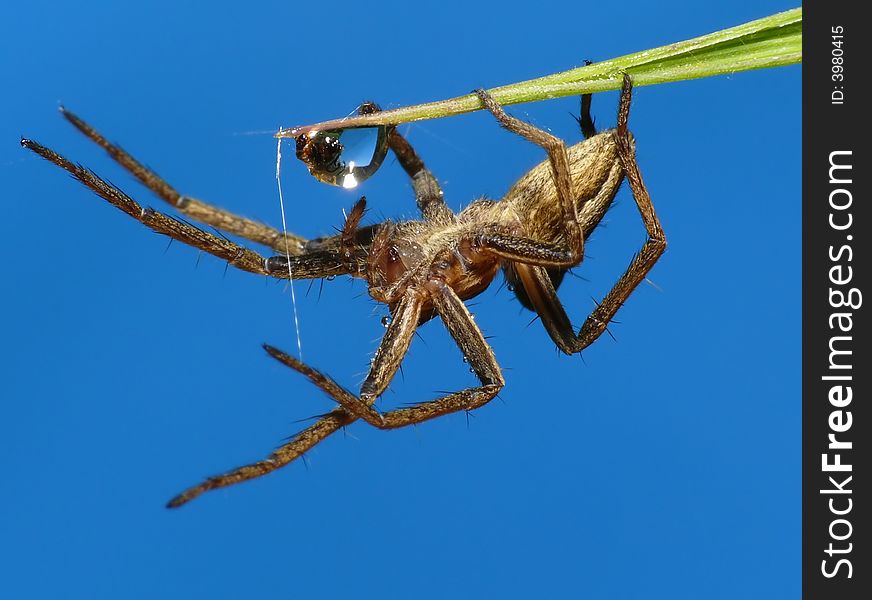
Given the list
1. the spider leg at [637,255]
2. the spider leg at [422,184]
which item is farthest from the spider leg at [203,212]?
the spider leg at [637,255]

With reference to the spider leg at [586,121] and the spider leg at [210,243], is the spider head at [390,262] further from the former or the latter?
the spider leg at [586,121]

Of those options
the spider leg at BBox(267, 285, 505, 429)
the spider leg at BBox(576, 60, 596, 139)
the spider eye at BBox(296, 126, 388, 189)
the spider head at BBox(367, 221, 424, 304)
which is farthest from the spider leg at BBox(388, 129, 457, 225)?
the spider eye at BBox(296, 126, 388, 189)

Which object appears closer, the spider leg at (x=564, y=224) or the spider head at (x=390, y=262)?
the spider leg at (x=564, y=224)

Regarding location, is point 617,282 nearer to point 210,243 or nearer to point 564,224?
point 564,224

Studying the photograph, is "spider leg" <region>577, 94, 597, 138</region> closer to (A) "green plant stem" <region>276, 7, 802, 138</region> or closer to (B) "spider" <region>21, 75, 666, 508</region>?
(B) "spider" <region>21, 75, 666, 508</region>

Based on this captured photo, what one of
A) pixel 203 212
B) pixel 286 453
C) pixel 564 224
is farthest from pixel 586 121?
pixel 286 453

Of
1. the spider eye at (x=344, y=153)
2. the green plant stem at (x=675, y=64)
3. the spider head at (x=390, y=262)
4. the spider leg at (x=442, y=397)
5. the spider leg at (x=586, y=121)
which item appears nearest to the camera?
the green plant stem at (x=675, y=64)

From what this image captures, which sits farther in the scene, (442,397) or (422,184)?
(422,184)
